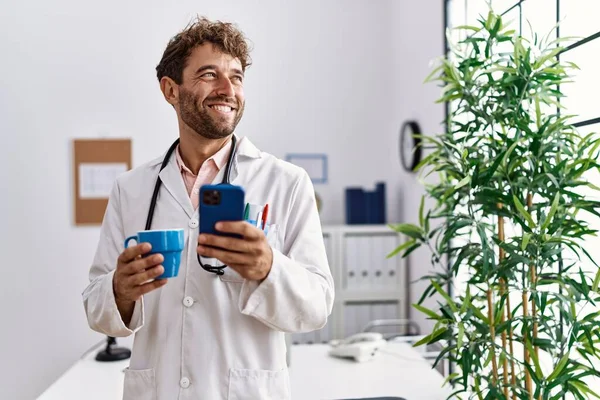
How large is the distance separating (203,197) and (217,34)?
1.91ft

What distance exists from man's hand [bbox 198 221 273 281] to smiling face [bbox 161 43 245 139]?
44 centimetres

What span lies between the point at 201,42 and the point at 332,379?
1.35 metres

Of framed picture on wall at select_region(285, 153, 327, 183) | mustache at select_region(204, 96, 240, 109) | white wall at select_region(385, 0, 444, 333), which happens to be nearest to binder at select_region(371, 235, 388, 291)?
white wall at select_region(385, 0, 444, 333)

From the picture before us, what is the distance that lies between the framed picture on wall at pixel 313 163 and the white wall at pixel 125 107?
0.22ft

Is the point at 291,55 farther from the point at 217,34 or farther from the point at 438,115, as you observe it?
the point at 217,34

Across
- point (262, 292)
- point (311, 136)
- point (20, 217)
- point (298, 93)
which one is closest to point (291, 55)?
point (298, 93)

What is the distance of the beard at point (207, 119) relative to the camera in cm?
146

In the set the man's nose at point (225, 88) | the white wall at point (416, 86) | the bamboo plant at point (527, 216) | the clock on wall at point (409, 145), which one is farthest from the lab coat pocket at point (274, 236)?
the clock on wall at point (409, 145)

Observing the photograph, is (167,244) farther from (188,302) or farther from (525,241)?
(525,241)

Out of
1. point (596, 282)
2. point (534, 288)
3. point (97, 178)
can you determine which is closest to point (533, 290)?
point (534, 288)

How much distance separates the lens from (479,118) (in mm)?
1959

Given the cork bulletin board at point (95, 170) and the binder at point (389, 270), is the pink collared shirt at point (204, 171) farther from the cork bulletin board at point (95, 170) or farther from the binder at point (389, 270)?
the cork bulletin board at point (95, 170)

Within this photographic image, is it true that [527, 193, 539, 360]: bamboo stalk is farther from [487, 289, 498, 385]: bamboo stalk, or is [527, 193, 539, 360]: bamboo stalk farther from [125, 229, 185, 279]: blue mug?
[125, 229, 185, 279]: blue mug

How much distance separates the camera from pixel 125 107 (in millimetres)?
3945
